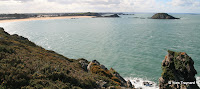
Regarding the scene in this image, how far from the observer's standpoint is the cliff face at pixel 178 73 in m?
23.9

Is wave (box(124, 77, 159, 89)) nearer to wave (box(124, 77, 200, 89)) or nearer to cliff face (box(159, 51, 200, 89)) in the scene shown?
wave (box(124, 77, 200, 89))

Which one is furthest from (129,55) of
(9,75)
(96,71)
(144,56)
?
(9,75)

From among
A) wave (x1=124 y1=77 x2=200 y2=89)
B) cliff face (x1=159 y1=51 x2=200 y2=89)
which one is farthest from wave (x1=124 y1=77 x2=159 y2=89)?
cliff face (x1=159 y1=51 x2=200 y2=89)

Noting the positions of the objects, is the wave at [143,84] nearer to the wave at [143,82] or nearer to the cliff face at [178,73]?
the wave at [143,82]

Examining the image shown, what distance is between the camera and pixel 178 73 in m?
25.2

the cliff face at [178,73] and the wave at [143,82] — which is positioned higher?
the cliff face at [178,73]

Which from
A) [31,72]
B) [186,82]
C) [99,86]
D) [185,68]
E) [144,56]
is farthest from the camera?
[144,56]

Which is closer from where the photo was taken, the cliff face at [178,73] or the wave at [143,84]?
the cliff face at [178,73]

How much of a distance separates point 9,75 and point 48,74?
11.0ft

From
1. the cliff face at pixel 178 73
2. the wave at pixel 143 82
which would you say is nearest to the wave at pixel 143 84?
the wave at pixel 143 82

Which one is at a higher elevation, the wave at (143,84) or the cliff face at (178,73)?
the cliff face at (178,73)

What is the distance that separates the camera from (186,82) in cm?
2277

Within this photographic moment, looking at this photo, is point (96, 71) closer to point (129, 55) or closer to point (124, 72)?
point (124, 72)

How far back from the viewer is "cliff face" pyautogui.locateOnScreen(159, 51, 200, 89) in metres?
23.9
